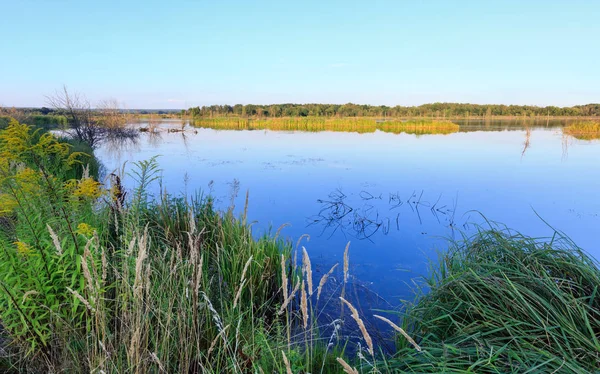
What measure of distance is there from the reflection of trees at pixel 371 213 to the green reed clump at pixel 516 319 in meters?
4.68

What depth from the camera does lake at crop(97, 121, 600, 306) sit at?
6.74 m

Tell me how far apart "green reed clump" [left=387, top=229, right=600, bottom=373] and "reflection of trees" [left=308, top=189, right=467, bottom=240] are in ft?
15.3

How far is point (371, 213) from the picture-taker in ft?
30.4

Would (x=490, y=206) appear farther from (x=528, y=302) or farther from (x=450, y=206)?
(x=528, y=302)

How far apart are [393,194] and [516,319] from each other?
9.02m

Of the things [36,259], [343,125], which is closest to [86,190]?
[36,259]

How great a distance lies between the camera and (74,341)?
2.42 metres

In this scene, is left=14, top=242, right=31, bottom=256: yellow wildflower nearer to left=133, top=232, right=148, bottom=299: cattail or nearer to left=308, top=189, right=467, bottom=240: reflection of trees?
left=133, top=232, right=148, bottom=299: cattail

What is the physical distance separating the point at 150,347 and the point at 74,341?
1.85 feet

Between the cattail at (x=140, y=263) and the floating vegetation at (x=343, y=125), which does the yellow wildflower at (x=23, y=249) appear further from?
the floating vegetation at (x=343, y=125)

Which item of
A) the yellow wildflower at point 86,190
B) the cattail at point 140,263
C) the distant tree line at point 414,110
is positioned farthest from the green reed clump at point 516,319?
the distant tree line at point 414,110

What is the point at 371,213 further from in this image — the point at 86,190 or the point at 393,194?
the point at 86,190

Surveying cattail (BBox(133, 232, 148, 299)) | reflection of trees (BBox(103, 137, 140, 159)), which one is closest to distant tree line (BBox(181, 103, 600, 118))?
reflection of trees (BBox(103, 137, 140, 159))

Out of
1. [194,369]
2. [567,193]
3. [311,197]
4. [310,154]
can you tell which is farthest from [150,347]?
[310,154]
